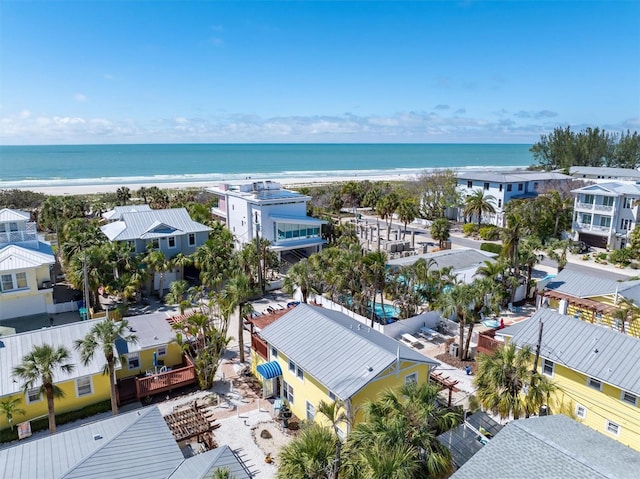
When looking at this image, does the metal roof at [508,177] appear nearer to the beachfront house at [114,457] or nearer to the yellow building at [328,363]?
the yellow building at [328,363]

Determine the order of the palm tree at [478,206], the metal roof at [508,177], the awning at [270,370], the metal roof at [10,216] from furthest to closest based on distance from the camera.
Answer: the metal roof at [508,177] < the palm tree at [478,206] < the metal roof at [10,216] < the awning at [270,370]

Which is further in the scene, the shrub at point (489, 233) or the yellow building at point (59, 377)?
the shrub at point (489, 233)

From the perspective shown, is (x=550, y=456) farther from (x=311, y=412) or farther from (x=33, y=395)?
(x=33, y=395)

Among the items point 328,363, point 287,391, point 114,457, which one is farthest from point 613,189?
point 114,457

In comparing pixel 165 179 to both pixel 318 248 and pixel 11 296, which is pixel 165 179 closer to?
pixel 318 248

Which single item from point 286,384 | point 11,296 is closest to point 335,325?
point 286,384

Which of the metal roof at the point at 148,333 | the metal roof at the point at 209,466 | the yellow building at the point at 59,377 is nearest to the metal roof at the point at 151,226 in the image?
the metal roof at the point at 148,333
